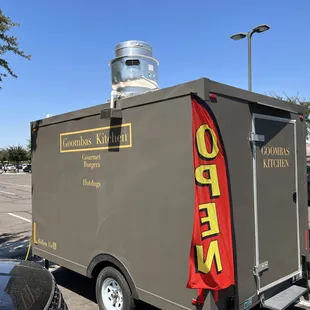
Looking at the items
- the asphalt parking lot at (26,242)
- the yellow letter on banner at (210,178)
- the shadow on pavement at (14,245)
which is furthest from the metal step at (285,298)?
the shadow on pavement at (14,245)

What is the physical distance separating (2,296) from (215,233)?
1.83m

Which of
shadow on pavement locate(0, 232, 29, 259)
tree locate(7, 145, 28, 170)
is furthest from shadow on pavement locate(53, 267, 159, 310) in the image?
tree locate(7, 145, 28, 170)

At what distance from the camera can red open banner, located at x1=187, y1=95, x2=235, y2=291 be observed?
2.94 meters

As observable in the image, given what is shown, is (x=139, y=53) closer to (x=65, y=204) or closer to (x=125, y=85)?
(x=125, y=85)

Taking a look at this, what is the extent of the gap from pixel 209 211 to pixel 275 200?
1148 millimetres

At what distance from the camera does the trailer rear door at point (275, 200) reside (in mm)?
3531

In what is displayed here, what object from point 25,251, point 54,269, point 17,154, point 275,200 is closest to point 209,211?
point 275,200

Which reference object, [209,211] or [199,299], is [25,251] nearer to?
[199,299]

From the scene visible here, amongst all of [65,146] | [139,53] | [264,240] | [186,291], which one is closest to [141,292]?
[186,291]

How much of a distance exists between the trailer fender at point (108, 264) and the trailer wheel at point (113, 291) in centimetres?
7

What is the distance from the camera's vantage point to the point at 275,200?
376cm

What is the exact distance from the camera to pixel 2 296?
102 inches

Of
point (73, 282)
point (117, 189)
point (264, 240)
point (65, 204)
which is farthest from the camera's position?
point (73, 282)

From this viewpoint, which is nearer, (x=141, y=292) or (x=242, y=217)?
(x=242, y=217)
